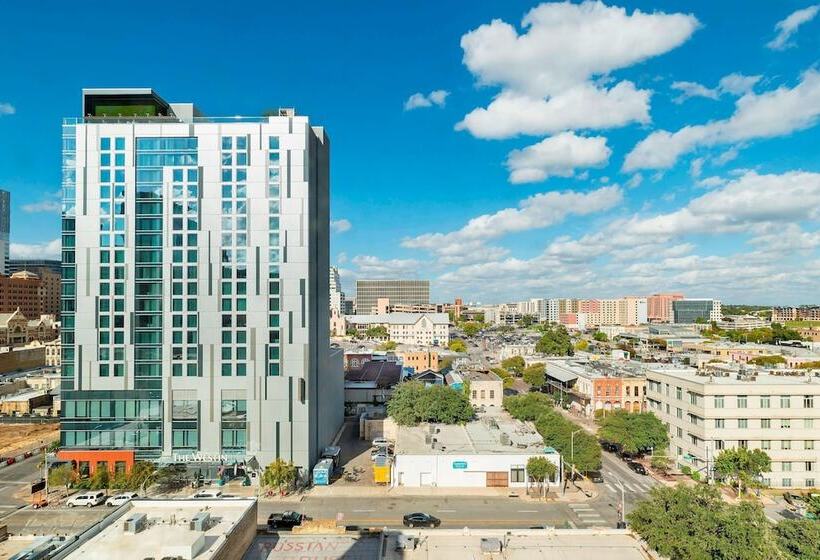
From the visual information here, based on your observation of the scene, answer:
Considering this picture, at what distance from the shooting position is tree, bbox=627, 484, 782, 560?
26.9 m

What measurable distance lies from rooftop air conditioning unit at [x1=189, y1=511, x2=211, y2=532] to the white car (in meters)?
29.1

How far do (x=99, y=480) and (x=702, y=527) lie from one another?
59.1 m

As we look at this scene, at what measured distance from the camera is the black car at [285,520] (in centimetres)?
4631

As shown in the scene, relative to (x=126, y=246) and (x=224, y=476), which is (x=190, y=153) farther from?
(x=224, y=476)

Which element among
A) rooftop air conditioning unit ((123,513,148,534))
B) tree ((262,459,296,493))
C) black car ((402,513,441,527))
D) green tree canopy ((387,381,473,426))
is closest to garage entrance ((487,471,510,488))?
black car ((402,513,441,527))

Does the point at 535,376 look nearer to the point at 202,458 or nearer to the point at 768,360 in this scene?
the point at 768,360

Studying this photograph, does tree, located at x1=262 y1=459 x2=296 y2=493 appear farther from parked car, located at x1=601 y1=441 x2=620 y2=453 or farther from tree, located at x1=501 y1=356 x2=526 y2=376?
tree, located at x1=501 y1=356 x2=526 y2=376

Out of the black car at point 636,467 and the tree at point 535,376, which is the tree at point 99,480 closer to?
the black car at point 636,467

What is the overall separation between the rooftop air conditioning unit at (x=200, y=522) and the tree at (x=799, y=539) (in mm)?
35307

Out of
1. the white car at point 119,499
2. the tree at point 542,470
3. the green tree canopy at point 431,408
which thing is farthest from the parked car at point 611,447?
the white car at point 119,499

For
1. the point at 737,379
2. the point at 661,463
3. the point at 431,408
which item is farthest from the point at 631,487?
the point at 431,408

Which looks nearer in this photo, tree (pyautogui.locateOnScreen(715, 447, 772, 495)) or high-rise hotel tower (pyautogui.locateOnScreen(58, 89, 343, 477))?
tree (pyautogui.locateOnScreen(715, 447, 772, 495))

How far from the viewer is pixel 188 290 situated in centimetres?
5978

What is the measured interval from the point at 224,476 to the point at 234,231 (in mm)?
30138
